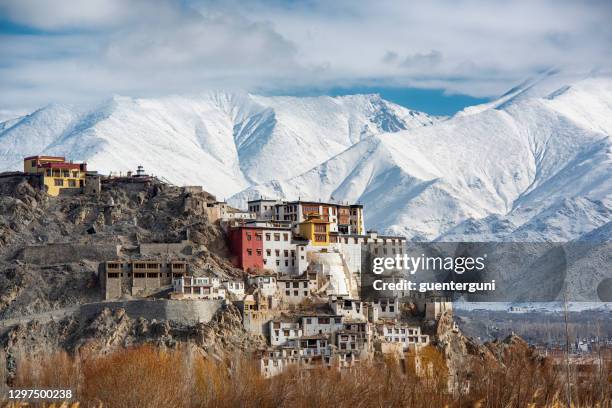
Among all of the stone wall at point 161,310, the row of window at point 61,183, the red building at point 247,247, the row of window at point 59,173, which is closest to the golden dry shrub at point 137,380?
the stone wall at point 161,310

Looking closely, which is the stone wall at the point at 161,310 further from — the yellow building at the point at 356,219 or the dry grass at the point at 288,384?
the yellow building at the point at 356,219

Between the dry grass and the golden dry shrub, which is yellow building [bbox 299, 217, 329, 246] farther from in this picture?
the golden dry shrub

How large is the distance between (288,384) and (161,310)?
19329 mm

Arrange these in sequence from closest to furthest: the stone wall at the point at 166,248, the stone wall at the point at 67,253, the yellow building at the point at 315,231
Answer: the stone wall at the point at 67,253 → the stone wall at the point at 166,248 → the yellow building at the point at 315,231

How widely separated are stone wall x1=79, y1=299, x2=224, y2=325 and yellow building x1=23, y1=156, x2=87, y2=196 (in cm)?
1712

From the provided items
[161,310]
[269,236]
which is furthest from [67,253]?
[269,236]

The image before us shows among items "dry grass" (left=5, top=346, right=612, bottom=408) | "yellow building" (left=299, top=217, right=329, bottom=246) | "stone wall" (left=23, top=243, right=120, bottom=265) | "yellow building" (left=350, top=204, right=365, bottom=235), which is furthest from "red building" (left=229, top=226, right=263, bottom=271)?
"dry grass" (left=5, top=346, right=612, bottom=408)

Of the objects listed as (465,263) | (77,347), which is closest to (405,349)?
(77,347)

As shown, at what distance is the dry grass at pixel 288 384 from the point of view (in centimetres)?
6988

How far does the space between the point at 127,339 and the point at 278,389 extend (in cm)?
1960

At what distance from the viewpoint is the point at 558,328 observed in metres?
151

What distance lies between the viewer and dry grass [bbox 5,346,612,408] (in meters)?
69.9

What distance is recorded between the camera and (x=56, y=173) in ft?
354

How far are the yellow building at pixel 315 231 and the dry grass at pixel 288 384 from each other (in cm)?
2432
